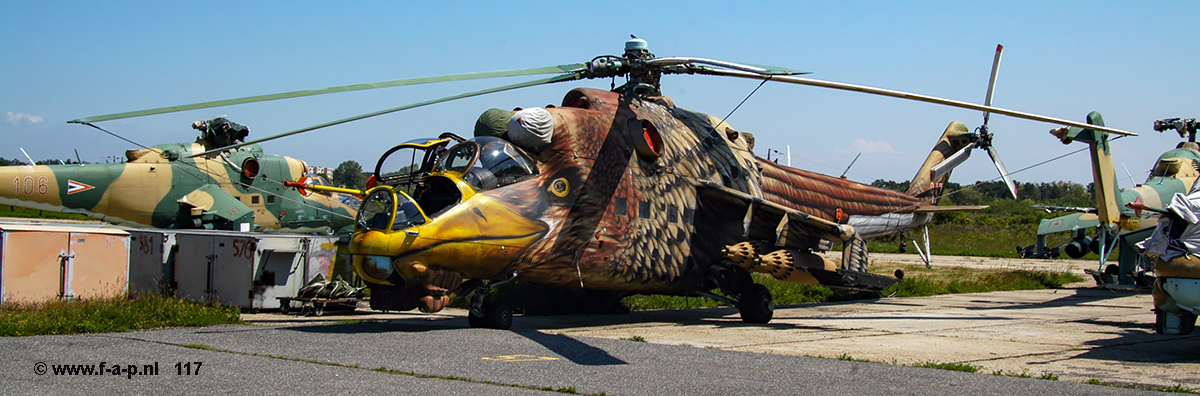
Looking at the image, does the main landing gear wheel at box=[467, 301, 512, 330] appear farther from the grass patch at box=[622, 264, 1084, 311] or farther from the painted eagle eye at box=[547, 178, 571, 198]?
the grass patch at box=[622, 264, 1084, 311]

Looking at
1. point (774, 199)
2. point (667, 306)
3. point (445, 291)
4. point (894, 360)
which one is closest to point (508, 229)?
point (445, 291)

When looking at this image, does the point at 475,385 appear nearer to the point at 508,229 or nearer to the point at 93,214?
the point at 508,229

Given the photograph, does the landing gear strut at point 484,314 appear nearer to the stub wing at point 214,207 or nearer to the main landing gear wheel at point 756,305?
the main landing gear wheel at point 756,305

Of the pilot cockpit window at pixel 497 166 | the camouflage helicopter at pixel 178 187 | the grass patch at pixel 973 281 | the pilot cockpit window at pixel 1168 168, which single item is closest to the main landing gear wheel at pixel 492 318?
the pilot cockpit window at pixel 497 166

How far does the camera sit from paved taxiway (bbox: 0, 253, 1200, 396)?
7.40 m

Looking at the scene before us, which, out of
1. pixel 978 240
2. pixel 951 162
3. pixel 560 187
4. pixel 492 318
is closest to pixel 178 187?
pixel 492 318

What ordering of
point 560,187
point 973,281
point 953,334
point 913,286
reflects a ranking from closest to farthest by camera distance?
point 560,187
point 953,334
point 913,286
point 973,281

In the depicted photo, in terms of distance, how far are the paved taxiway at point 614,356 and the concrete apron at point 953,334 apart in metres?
0.04

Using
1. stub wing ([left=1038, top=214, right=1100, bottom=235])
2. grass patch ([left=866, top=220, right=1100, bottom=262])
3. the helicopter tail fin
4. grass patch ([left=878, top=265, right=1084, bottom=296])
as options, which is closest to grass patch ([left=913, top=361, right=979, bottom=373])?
the helicopter tail fin

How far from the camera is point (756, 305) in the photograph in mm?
14516

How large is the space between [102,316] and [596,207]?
6515 millimetres

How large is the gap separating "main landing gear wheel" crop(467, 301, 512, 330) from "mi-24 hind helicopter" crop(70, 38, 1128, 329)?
21 millimetres

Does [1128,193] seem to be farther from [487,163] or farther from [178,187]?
[178,187]

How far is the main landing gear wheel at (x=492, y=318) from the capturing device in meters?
11.9
